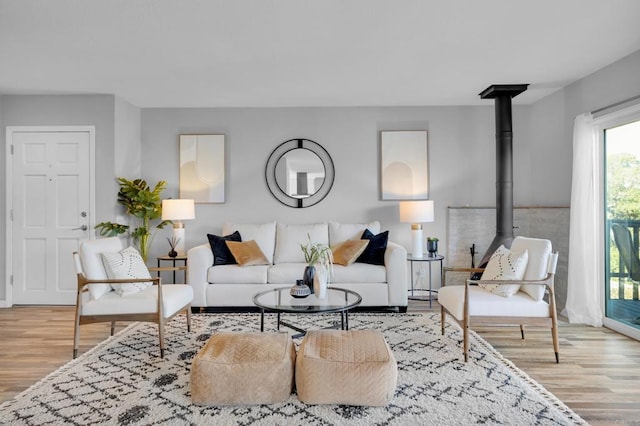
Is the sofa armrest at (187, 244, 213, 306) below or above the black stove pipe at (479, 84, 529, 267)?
below

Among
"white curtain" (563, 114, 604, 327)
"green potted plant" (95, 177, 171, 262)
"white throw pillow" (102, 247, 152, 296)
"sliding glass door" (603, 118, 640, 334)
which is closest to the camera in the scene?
"white throw pillow" (102, 247, 152, 296)

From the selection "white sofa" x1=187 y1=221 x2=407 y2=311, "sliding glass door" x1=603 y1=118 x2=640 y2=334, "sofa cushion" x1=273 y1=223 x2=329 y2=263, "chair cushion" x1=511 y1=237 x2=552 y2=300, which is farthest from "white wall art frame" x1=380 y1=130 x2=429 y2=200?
"chair cushion" x1=511 y1=237 x2=552 y2=300

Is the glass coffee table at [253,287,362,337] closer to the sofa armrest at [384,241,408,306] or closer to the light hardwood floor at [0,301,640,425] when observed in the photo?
the sofa armrest at [384,241,408,306]

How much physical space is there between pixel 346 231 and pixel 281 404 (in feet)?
9.37

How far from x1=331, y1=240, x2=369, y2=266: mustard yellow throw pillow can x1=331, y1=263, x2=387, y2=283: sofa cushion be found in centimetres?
11

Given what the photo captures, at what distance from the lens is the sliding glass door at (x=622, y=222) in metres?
3.66

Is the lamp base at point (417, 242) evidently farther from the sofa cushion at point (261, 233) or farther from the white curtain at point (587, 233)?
the sofa cushion at point (261, 233)

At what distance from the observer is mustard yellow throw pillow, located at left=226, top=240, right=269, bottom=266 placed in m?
4.54

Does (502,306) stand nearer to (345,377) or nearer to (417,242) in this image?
(345,377)

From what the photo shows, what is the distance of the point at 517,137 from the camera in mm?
5402

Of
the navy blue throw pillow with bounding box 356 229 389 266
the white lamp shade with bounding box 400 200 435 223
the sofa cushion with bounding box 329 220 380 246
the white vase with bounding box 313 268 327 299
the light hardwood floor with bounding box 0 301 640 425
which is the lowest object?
the light hardwood floor with bounding box 0 301 640 425

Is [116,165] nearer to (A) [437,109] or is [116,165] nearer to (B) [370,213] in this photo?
(B) [370,213]

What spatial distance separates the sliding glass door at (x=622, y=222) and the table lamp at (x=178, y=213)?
454 cm

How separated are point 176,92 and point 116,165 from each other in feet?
3.77
